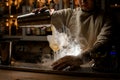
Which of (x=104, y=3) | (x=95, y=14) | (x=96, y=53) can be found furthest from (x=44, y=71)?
(x=104, y=3)

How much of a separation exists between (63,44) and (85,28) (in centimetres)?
35

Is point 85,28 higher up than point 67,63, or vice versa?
point 85,28

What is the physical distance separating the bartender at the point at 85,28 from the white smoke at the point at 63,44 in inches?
2.6

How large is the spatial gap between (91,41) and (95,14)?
13.5 inches

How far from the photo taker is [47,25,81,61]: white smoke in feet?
10.0

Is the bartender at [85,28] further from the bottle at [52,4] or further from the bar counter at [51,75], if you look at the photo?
the bottle at [52,4]

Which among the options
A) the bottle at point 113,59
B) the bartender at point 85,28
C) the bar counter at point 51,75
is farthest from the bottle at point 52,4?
the bottle at point 113,59

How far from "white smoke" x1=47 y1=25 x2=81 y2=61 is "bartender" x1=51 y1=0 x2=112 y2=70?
67 millimetres

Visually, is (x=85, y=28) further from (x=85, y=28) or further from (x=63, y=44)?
(x=63, y=44)

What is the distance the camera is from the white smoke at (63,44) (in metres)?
3.06

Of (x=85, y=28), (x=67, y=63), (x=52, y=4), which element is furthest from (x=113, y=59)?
(x=52, y=4)

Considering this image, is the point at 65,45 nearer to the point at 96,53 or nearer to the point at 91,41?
the point at 91,41

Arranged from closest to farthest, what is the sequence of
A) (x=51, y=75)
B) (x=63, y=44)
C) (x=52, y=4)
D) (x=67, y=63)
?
1. (x=51, y=75)
2. (x=67, y=63)
3. (x=63, y=44)
4. (x=52, y=4)

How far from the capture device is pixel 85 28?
3.14m
